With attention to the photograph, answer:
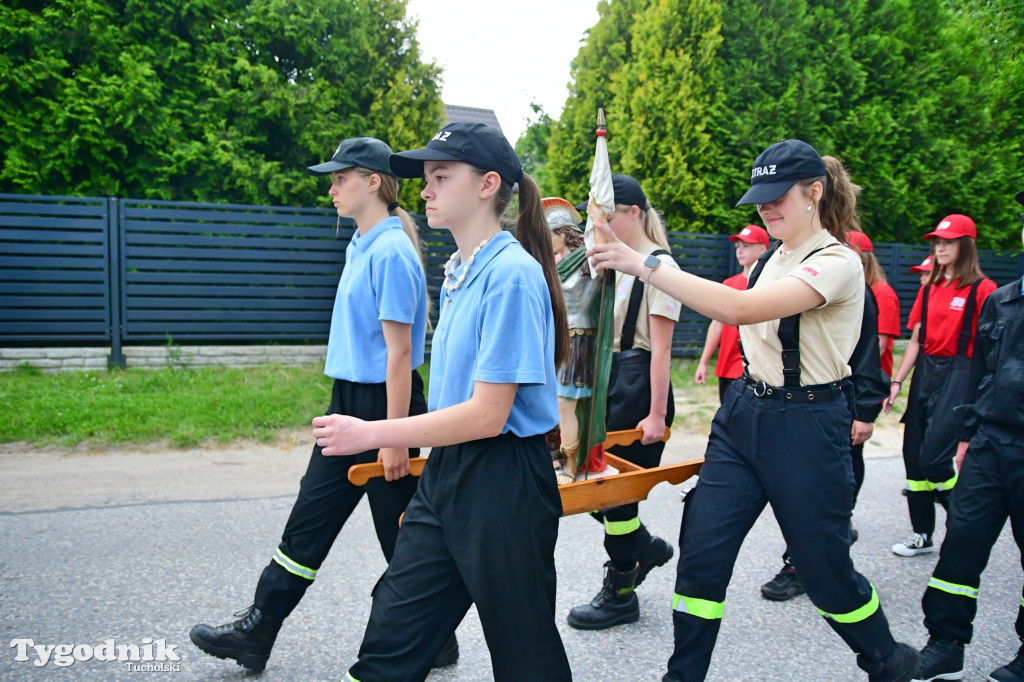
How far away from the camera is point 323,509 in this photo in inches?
114

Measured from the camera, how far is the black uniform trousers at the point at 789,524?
2.52m

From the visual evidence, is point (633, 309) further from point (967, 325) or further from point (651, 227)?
point (967, 325)

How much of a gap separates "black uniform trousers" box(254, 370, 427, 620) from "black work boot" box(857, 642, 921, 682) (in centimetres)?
174

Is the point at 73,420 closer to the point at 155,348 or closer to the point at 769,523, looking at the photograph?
the point at 155,348

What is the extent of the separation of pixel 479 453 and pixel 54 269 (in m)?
8.07

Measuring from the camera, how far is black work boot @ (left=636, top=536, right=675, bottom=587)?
3594 millimetres

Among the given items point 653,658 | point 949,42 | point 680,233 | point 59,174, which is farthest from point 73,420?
point 949,42

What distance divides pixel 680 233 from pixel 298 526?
339 inches

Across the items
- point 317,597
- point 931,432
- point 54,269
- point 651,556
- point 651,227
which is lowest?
point 317,597

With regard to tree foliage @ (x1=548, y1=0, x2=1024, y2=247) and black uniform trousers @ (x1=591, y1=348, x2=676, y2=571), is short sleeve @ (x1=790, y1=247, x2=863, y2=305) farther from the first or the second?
tree foliage @ (x1=548, y1=0, x2=1024, y2=247)

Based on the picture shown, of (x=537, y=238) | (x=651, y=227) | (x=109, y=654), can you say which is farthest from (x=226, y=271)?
(x=537, y=238)

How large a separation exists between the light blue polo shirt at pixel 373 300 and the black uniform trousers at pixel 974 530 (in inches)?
90.7

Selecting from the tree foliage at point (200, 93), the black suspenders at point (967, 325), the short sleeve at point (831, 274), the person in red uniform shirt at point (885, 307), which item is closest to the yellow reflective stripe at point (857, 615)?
the short sleeve at point (831, 274)

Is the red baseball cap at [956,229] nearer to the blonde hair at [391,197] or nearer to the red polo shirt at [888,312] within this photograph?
the red polo shirt at [888,312]
